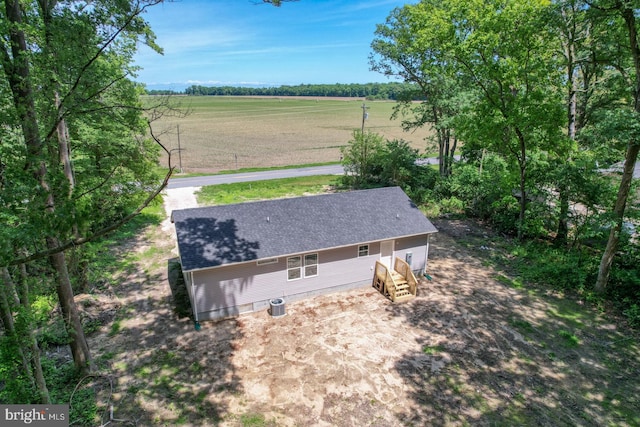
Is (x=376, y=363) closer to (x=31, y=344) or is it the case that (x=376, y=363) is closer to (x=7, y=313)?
(x=31, y=344)

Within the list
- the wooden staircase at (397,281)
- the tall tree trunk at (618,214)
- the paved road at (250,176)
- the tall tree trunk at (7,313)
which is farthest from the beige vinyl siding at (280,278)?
the paved road at (250,176)

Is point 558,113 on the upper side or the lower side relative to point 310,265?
upper

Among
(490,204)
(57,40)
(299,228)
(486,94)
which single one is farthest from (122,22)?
(490,204)

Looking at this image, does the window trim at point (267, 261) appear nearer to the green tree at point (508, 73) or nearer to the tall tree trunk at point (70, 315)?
the tall tree trunk at point (70, 315)

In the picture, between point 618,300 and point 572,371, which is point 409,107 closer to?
point 618,300

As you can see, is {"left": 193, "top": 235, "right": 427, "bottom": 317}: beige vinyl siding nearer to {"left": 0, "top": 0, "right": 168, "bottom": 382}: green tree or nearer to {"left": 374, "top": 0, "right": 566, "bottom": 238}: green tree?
{"left": 0, "top": 0, "right": 168, "bottom": 382}: green tree

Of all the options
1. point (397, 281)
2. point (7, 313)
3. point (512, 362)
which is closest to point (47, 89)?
point (7, 313)

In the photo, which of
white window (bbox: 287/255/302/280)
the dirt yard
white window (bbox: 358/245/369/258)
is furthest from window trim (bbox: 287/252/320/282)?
white window (bbox: 358/245/369/258)
